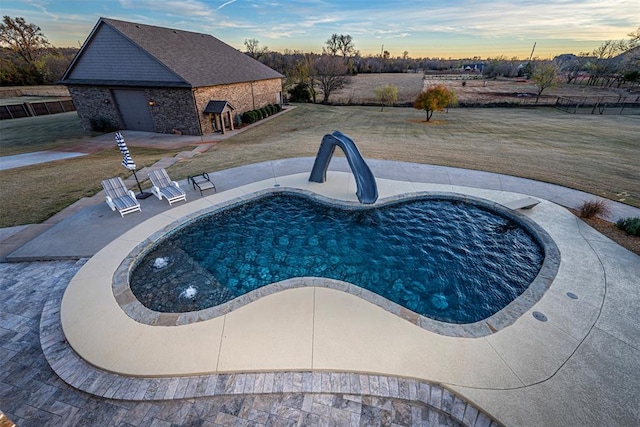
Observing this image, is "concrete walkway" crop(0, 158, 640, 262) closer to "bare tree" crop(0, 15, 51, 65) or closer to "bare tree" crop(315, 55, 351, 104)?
"bare tree" crop(315, 55, 351, 104)

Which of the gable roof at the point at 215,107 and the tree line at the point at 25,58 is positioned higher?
the tree line at the point at 25,58

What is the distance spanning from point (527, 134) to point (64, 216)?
30434 millimetres

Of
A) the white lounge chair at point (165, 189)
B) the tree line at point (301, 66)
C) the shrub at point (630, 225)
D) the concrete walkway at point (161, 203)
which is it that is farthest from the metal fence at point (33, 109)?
the shrub at point (630, 225)

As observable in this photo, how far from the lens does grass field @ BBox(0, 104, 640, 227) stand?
1194 cm

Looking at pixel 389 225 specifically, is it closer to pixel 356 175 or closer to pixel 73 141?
pixel 356 175

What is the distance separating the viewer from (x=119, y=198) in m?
10.0

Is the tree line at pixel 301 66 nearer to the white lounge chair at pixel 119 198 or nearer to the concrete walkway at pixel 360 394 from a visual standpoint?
the white lounge chair at pixel 119 198

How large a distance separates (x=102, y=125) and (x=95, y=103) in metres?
1.79

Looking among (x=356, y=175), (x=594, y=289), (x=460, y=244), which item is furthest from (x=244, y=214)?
(x=594, y=289)

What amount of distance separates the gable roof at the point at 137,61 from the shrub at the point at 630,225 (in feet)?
80.8

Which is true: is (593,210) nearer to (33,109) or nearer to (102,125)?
(102,125)

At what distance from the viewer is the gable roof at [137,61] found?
815 inches

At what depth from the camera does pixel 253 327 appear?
5.46 meters

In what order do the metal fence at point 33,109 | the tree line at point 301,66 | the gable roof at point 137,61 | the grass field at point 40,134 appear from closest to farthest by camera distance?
the grass field at point 40,134 → the gable roof at point 137,61 → the metal fence at point 33,109 → the tree line at point 301,66
